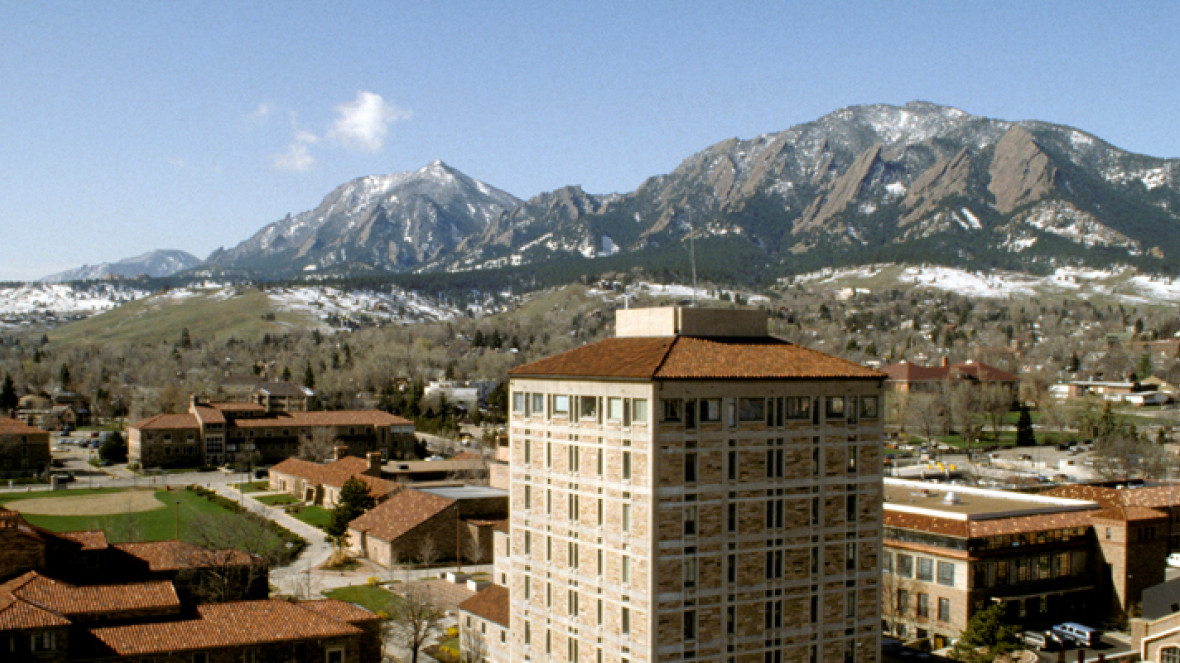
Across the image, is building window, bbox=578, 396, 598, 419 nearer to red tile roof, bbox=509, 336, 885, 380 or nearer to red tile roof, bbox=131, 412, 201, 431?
red tile roof, bbox=509, 336, 885, 380

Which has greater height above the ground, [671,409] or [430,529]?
[671,409]

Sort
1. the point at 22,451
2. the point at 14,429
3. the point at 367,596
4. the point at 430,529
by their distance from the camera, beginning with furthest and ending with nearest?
1. the point at 14,429
2. the point at 22,451
3. the point at 430,529
4. the point at 367,596

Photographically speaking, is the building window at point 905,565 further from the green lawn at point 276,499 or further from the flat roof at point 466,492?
the green lawn at point 276,499

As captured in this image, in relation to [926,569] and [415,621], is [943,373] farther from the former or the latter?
[415,621]

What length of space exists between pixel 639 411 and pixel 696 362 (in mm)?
2624

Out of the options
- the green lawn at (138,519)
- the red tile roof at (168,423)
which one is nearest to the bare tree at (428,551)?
the green lawn at (138,519)

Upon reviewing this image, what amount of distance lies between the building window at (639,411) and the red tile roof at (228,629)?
16850 mm

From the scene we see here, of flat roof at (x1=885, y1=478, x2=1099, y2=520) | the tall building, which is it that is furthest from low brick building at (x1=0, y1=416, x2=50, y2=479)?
the tall building

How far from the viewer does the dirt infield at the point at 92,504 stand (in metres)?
79.2

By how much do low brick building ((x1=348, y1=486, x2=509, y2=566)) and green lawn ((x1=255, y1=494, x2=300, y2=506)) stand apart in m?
20.9

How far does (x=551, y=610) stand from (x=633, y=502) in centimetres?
663

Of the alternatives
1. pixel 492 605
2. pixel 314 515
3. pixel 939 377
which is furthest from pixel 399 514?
pixel 939 377

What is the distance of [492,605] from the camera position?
44156 millimetres

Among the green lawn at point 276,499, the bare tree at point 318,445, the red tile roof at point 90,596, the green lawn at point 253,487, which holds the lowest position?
the green lawn at point 253,487
